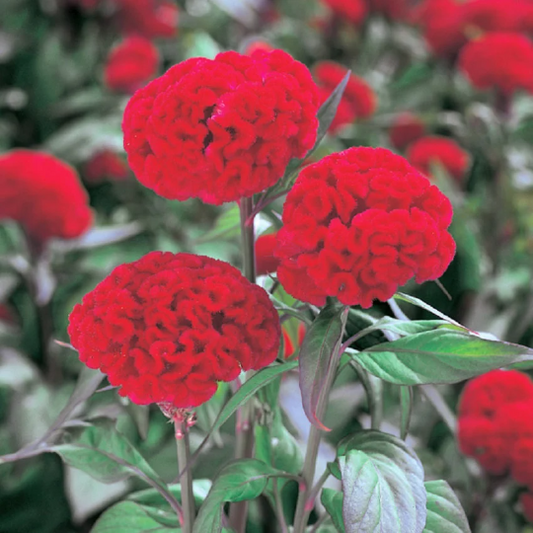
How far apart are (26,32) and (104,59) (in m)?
0.22

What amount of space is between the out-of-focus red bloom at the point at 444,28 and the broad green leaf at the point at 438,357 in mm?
1461

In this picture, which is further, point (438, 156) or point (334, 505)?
point (438, 156)

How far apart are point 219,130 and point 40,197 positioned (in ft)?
2.48

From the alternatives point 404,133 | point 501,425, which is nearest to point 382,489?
point 501,425

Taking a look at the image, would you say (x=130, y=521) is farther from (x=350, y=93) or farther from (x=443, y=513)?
(x=350, y=93)

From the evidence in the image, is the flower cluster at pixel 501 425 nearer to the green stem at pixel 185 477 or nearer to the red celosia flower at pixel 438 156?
the green stem at pixel 185 477

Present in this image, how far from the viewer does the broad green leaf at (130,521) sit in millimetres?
597

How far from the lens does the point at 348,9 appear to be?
1896mm

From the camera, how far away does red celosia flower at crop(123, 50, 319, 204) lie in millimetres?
493

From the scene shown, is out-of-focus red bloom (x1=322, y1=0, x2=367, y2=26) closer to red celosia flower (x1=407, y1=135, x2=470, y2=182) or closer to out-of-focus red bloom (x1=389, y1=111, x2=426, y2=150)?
out-of-focus red bloom (x1=389, y1=111, x2=426, y2=150)

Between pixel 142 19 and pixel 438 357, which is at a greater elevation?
pixel 438 357

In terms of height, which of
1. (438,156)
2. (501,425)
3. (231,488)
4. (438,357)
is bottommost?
(438,156)

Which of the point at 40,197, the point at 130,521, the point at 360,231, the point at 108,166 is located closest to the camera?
the point at 360,231

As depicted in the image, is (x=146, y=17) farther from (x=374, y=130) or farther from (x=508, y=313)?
(x=508, y=313)
